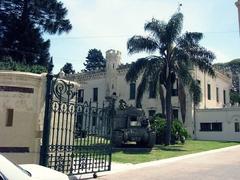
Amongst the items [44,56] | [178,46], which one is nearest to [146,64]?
[178,46]

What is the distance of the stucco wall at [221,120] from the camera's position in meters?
36.8

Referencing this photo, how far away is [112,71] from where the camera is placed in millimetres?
43062

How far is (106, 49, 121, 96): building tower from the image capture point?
42.7 m

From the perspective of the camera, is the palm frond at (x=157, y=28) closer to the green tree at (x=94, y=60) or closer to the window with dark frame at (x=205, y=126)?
the window with dark frame at (x=205, y=126)

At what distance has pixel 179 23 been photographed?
26.3m

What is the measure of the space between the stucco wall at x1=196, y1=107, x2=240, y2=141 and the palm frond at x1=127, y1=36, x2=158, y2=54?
555 inches

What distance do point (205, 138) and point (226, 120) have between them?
2.80 m

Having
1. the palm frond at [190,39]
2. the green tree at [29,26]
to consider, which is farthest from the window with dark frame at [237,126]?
the green tree at [29,26]

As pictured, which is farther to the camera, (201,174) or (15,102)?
(201,174)

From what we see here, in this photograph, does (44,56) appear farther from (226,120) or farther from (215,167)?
(226,120)

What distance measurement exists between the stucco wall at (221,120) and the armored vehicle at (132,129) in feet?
53.6

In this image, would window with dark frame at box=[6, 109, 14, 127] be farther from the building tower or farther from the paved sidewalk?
the building tower

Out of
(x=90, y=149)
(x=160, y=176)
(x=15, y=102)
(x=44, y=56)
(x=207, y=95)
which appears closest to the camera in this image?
(x=15, y=102)

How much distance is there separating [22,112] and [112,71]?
33.3 metres
